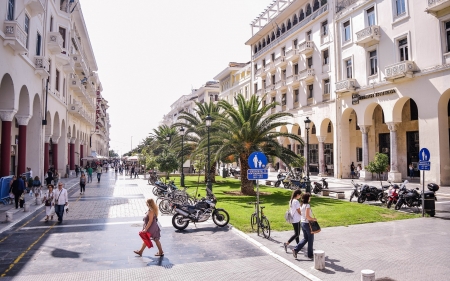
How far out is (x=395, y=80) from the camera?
2609 centimetres

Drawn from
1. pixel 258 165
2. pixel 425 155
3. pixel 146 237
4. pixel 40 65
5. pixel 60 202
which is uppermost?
pixel 40 65

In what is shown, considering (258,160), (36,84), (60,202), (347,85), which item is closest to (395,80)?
(347,85)

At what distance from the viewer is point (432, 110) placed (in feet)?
75.9

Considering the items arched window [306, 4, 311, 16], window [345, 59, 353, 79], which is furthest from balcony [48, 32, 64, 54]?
arched window [306, 4, 311, 16]

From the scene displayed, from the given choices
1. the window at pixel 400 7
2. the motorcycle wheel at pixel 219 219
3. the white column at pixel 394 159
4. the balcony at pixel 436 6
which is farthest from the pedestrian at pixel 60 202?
the window at pixel 400 7

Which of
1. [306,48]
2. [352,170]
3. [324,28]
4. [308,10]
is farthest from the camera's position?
[308,10]

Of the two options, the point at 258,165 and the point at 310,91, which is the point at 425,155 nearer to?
the point at 258,165

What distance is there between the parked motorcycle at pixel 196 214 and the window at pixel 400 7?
22939 mm

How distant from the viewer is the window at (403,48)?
25703 millimetres

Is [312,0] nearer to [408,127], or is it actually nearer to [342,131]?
[342,131]

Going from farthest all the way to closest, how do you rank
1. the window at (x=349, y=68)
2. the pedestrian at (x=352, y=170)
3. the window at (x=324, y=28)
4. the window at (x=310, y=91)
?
the window at (x=310, y=91), the window at (x=324, y=28), the pedestrian at (x=352, y=170), the window at (x=349, y=68)

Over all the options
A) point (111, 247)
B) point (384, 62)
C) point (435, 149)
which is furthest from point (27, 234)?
point (384, 62)

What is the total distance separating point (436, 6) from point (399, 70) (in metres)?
4.72

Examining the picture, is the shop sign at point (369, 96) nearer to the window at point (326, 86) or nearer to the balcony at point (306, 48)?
the window at point (326, 86)
